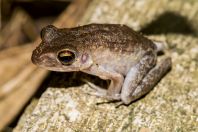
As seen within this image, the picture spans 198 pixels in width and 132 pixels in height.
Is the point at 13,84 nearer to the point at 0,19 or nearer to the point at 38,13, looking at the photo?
the point at 0,19

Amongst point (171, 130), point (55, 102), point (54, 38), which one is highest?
point (54, 38)

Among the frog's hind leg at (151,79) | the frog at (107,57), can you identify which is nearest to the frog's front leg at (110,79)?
the frog at (107,57)

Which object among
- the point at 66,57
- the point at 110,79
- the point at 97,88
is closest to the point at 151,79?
the point at 110,79

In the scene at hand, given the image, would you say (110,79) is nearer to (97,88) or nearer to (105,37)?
(97,88)

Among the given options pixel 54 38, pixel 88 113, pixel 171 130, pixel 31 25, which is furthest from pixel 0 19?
pixel 171 130

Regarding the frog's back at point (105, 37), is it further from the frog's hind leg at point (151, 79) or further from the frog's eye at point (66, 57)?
the frog's hind leg at point (151, 79)

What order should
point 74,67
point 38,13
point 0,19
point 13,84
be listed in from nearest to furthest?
point 74,67 → point 13,84 → point 0,19 → point 38,13
